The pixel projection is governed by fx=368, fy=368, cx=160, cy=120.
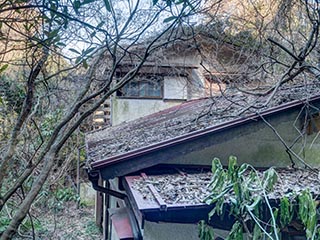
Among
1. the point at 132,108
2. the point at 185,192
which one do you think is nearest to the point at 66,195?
the point at 132,108

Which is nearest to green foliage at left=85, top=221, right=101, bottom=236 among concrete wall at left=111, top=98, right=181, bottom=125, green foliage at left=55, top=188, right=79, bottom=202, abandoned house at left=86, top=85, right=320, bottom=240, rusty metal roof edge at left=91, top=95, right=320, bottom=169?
green foliage at left=55, top=188, right=79, bottom=202

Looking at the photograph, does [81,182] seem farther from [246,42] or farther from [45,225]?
[246,42]

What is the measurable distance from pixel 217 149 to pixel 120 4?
2.82m

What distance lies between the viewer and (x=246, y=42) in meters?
8.70

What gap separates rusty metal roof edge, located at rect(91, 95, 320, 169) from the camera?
5.40 m

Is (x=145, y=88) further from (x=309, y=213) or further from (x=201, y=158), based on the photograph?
(x=309, y=213)

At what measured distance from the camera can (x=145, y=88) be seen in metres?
14.6

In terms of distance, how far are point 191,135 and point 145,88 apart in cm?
894

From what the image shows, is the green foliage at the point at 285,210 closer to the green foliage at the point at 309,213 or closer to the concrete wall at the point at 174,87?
the green foliage at the point at 309,213

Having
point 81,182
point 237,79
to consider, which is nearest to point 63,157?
point 81,182

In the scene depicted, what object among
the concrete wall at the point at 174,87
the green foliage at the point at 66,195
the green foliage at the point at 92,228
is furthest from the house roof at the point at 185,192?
A: the green foliage at the point at 66,195

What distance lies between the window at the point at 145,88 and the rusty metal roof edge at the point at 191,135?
8364mm

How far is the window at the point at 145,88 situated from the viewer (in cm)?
1427

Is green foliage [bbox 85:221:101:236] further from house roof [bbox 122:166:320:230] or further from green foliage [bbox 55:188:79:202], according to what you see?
house roof [bbox 122:166:320:230]
